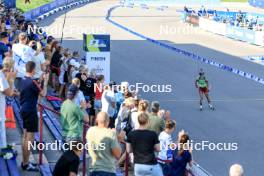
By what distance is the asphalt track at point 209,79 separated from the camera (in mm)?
16078

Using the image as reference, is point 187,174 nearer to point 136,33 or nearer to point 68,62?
point 68,62

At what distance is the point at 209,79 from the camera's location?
26953 millimetres

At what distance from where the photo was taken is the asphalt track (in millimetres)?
16078

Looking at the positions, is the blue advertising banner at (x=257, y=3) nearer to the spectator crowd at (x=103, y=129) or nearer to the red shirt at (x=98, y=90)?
the red shirt at (x=98, y=90)

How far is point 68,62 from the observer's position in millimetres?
16609

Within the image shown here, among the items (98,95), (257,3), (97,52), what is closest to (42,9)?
(257,3)

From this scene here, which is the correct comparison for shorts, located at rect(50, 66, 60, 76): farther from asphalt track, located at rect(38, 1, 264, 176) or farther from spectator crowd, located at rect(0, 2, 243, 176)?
asphalt track, located at rect(38, 1, 264, 176)

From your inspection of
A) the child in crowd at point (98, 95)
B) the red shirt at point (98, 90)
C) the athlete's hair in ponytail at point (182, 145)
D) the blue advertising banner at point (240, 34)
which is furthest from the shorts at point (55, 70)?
the blue advertising banner at point (240, 34)

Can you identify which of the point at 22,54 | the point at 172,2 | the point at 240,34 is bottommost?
the point at 240,34

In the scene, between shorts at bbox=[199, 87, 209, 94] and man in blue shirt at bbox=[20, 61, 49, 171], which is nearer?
man in blue shirt at bbox=[20, 61, 49, 171]

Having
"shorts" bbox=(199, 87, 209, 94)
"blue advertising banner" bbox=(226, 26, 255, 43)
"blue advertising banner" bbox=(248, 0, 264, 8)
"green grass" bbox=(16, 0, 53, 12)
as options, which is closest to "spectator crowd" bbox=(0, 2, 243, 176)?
"shorts" bbox=(199, 87, 209, 94)

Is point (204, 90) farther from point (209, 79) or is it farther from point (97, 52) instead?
point (209, 79)

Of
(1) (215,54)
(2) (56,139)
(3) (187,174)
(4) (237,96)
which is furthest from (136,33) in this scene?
(3) (187,174)

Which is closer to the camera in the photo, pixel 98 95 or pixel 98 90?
pixel 98 90
